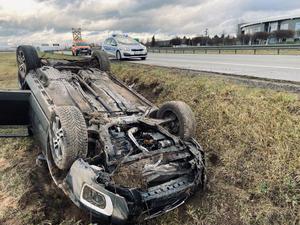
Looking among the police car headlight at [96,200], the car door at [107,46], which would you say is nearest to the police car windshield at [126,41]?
the car door at [107,46]

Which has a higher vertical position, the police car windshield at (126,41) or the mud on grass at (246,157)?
the police car windshield at (126,41)

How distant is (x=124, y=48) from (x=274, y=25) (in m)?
53.9

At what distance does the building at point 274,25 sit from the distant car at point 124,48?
39120 mm

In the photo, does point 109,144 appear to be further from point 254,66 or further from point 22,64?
point 254,66

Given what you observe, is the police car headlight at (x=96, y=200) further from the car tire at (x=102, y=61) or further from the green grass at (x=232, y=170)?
the car tire at (x=102, y=61)

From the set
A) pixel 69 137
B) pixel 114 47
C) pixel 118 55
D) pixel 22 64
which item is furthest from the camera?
pixel 114 47

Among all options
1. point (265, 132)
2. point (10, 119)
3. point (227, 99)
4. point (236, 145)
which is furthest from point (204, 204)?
point (10, 119)

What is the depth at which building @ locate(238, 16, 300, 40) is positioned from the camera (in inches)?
2142

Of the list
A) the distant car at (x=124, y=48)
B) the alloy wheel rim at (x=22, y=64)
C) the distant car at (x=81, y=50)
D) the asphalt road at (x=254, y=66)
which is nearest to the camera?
the alloy wheel rim at (x=22, y=64)

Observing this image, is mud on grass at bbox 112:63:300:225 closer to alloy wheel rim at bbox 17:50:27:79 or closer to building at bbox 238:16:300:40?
alloy wheel rim at bbox 17:50:27:79

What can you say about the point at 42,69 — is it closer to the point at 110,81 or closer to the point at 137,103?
the point at 110,81

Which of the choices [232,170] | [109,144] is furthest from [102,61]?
[232,170]

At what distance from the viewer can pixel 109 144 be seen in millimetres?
3660

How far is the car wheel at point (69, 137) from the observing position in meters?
3.43
